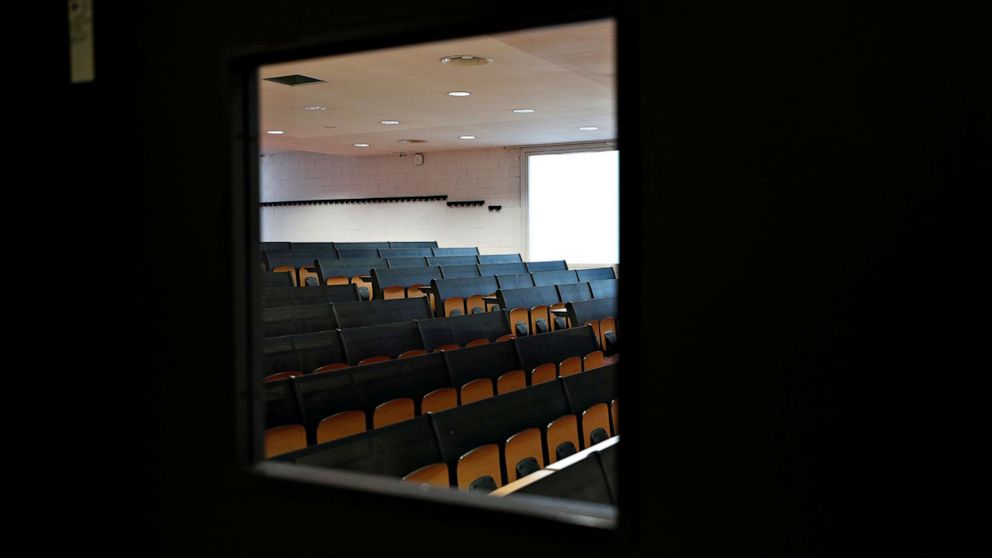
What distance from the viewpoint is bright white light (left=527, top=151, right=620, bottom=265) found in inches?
564

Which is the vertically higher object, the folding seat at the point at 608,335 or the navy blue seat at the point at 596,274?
the navy blue seat at the point at 596,274

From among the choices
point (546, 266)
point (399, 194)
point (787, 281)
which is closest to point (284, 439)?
point (787, 281)

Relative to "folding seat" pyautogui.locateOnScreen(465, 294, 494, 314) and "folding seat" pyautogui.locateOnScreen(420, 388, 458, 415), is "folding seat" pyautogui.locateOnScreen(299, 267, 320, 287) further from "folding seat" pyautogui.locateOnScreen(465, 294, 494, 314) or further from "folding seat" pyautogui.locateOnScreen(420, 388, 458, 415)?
"folding seat" pyautogui.locateOnScreen(420, 388, 458, 415)

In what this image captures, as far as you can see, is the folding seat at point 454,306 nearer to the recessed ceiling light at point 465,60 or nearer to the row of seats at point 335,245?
the recessed ceiling light at point 465,60

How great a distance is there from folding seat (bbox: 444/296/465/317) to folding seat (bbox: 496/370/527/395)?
2943mm

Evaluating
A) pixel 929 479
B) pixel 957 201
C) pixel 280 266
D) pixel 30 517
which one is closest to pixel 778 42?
pixel 957 201

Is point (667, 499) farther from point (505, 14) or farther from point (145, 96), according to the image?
point (145, 96)

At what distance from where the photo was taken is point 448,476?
3445 millimetres

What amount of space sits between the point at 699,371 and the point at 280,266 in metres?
9.60

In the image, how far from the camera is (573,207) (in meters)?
14.6

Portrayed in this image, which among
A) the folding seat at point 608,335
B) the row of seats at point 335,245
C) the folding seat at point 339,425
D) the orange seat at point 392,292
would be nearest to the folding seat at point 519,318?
the folding seat at point 608,335

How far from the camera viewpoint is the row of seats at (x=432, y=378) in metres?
4.14

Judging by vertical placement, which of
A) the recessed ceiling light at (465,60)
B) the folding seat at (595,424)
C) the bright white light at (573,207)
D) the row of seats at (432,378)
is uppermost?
the recessed ceiling light at (465,60)

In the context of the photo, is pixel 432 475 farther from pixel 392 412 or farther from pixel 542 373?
pixel 542 373
